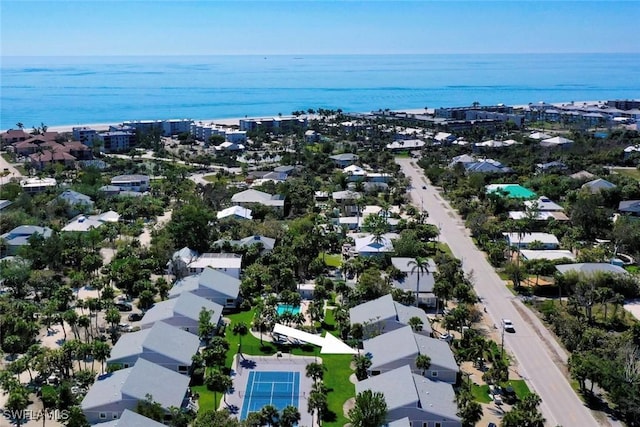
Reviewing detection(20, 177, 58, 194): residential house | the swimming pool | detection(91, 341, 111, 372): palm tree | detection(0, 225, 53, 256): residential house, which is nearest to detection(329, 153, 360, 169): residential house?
detection(20, 177, 58, 194): residential house

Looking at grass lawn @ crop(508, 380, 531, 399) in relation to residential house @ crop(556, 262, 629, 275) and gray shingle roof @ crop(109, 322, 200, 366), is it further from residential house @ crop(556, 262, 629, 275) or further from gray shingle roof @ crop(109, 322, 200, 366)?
gray shingle roof @ crop(109, 322, 200, 366)

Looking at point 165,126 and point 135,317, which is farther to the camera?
point 165,126

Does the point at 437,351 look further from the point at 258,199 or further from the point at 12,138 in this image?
the point at 12,138

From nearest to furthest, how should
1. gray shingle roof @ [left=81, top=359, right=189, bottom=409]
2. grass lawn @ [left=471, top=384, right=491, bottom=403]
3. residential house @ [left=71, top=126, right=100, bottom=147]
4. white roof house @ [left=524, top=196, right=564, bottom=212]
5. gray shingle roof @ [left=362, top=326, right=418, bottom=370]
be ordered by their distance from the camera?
gray shingle roof @ [left=81, top=359, right=189, bottom=409], grass lawn @ [left=471, top=384, right=491, bottom=403], gray shingle roof @ [left=362, top=326, right=418, bottom=370], white roof house @ [left=524, top=196, right=564, bottom=212], residential house @ [left=71, top=126, right=100, bottom=147]

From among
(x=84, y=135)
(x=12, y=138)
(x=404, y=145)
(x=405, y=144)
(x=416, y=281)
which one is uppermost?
(x=84, y=135)

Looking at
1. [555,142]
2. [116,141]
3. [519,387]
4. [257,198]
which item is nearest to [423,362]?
[519,387]

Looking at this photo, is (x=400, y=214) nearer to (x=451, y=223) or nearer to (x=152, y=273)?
(x=451, y=223)
